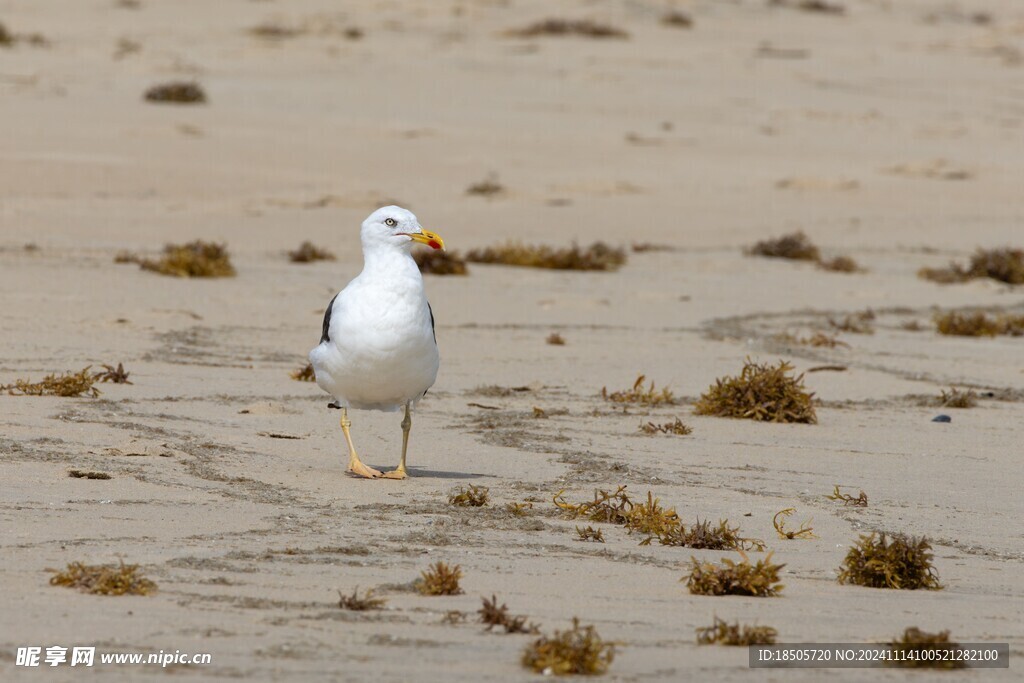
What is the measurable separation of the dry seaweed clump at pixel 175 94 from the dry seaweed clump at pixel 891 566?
18.1 m

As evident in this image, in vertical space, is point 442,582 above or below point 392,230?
below

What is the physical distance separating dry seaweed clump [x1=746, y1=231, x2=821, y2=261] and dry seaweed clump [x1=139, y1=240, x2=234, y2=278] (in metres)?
5.93

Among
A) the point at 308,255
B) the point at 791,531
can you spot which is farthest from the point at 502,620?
the point at 308,255

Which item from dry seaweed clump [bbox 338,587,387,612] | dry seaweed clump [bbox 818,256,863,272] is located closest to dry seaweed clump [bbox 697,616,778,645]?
dry seaweed clump [bbox 338,587,387,612]

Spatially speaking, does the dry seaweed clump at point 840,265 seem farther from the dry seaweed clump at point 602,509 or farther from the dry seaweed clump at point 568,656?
the dry seaweed clump at point 568,656

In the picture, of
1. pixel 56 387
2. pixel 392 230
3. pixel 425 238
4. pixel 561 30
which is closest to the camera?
pixel 392 230

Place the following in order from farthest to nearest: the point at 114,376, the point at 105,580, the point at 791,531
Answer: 1. the point at 114,376
2. the point at 791,531
3. the point at 105,580

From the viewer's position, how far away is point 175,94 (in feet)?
73.2

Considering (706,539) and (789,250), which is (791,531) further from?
(789,250)

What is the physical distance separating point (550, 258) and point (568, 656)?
429 inches

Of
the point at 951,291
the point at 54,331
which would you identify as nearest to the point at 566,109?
the point at 951,291

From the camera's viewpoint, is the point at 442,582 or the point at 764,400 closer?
the point at 442,582

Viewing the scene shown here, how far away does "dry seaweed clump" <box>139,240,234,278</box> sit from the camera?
42.8 feet

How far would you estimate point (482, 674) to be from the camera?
4.39m
